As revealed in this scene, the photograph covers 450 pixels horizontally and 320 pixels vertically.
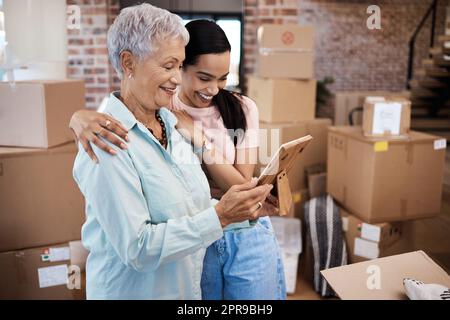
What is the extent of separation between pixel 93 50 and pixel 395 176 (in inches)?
59.7

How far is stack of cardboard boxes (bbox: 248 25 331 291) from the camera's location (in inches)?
99.7

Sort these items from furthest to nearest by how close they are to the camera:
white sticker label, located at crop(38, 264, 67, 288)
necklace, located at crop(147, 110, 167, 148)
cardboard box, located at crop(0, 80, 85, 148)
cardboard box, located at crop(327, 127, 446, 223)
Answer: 1. cardboard box, located at crop(327, 127, 446, 223)
2. white sticker label, located at crop(38, 264, 67, 288)
3. cardboard box, located at crop(0, 80, 85, 148)
4. necklace, located at crop(147, 110, 167, 148)

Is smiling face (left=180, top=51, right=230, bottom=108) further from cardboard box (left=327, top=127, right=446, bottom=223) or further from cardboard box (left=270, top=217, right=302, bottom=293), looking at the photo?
cardboard box (left=270, top=217, right=302, bottom=293)

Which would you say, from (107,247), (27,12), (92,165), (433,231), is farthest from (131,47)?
(433,231)

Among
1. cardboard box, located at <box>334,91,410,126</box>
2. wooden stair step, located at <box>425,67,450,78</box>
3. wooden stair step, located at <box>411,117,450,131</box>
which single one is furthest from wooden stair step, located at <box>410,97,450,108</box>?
cardboard box, located at <box>334,91,410,126</box>

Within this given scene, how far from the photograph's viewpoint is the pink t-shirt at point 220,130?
53.4 inches

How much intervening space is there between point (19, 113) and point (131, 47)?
797 mm

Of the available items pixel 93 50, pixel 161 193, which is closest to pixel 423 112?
pixel 93 50

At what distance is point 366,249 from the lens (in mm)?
2445

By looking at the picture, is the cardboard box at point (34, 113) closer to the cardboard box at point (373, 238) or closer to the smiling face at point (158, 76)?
the smiling face at point (158, 76)

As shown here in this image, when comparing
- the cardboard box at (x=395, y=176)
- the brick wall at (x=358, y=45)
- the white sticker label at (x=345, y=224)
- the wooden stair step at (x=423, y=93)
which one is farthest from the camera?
the brick wall at (x=358, y=45)

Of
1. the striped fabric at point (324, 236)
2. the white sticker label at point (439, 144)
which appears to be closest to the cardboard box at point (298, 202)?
the striped fabric at point (324, 236)

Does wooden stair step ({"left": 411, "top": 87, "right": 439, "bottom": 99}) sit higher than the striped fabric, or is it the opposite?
wooden stair step ({"left": 411, "top": 87, "right": 439, "bottom": 99})

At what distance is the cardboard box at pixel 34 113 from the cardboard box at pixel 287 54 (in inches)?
46.7
